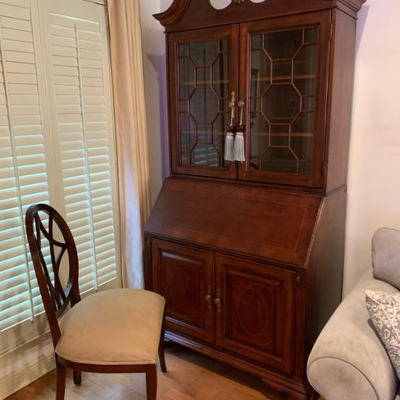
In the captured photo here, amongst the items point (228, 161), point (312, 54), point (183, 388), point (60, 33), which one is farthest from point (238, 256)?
point (60, 33)

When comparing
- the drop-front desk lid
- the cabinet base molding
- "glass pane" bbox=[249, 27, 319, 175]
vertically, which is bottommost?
the cabinet base molding

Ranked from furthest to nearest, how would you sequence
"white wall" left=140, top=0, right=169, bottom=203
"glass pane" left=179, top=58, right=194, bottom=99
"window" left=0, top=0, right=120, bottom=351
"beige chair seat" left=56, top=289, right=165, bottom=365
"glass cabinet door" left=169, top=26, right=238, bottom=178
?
"white wall" left=140, top=0, right=169, bottom=203 → "glass pane" left=179, top=58, right=194, bottom=99 → "glass cabinet door" left=169, top=26, right=238, bottom=178 → "window" left=0, top=0, right=120, bottom=351 → "beige chair seat" left=56, top=289, right=165, bottom=365

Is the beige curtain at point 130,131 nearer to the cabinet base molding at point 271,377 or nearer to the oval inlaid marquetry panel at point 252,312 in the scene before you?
the cabinet base molding at point 271,377

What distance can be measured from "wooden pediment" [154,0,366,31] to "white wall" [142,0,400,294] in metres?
0.16

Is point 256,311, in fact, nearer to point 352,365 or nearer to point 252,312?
point 252,312

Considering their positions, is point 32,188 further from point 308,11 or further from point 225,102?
point 308,11

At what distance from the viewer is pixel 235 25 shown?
188 centimetres

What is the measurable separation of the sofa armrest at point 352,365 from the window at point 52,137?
139 cm

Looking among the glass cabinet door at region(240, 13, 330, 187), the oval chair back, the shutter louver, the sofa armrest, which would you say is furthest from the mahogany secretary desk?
the shutter louver

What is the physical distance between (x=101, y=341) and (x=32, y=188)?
82cm

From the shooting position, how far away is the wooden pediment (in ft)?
5.53

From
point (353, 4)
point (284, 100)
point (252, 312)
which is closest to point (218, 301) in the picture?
point (252, 312)

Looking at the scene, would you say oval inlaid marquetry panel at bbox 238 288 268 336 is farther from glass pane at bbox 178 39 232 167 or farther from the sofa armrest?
glass pane at bbox 178 39 232 167

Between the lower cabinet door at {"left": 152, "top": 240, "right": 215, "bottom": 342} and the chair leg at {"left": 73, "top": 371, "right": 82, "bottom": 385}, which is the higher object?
the lower cabinet door at {"left": 152, "top": 240, "right": 215, "bottom": 342}
